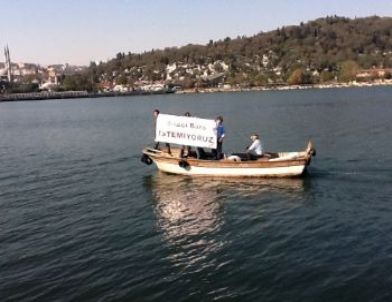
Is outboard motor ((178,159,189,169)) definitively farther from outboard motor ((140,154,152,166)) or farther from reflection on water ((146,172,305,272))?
outboard motor ((140,154,152,166))

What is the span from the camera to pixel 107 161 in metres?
44.5

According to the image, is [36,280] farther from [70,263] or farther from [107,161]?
[107,161]

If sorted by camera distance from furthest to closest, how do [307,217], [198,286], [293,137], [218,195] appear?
1. [293,137]
2. [218,195]
3. [307,217]
4. [198,286]

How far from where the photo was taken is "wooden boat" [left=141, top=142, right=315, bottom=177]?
105ft

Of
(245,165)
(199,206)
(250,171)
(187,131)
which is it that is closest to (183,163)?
(187,131)

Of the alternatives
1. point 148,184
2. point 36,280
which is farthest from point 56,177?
point 36,280

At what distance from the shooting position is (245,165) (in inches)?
1278

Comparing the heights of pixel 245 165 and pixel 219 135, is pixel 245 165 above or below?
below

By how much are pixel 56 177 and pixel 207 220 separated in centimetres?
1596

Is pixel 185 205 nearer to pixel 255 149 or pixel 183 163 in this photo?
pixel 183 163

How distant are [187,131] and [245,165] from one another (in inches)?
186

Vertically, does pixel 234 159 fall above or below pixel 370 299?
above

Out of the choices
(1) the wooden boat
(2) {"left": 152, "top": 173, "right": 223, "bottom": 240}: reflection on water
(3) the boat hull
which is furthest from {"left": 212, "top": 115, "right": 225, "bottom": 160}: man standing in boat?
(2) {"left": 152, "top": 173, "right": 223, "bottom": 240}: reflection on water

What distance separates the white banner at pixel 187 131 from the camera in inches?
1348
